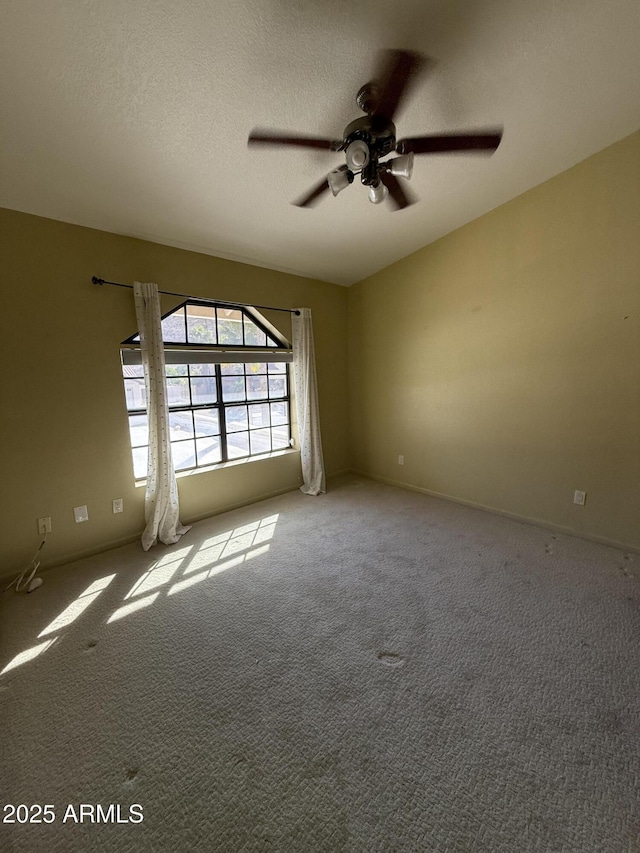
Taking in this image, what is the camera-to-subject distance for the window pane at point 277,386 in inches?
145

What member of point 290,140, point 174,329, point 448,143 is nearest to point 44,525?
point 174,329

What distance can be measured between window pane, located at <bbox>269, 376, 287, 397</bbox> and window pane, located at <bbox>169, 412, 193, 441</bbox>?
0.96 m

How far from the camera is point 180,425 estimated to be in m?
3.06

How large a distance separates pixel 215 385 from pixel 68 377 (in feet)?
3.83

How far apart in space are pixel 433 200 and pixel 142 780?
374cm

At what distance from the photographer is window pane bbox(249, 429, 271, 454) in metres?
3.58

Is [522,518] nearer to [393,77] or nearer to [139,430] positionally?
[393,77]

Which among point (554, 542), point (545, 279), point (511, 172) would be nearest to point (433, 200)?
point (511, 172)

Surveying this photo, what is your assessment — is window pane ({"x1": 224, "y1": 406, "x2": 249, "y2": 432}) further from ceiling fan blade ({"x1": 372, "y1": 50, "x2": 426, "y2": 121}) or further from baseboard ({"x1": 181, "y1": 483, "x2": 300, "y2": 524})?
ceiling fan blade ({"x1": 372, "y1": 50, "x2": 426, "y2": 121})

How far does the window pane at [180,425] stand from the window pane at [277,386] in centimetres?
96

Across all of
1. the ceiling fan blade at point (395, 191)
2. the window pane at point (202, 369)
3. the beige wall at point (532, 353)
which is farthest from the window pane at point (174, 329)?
the beige wall at point (532, 353)

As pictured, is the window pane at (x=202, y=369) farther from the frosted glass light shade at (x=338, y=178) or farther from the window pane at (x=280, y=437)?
the frosted glass light shade at (x=338, y=178)

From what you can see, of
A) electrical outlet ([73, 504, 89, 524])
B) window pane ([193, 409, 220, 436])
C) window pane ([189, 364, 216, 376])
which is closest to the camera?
electrical outlet ([73, 504, 89, 524])

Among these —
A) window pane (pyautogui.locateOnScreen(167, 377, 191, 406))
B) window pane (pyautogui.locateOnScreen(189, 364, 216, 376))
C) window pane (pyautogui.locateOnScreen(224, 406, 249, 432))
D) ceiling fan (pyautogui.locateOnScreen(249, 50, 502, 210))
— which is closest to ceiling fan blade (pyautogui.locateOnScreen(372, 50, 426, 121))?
ceiling fan (pyautogui.locateOnScreen(249, 50, 502, 210))
